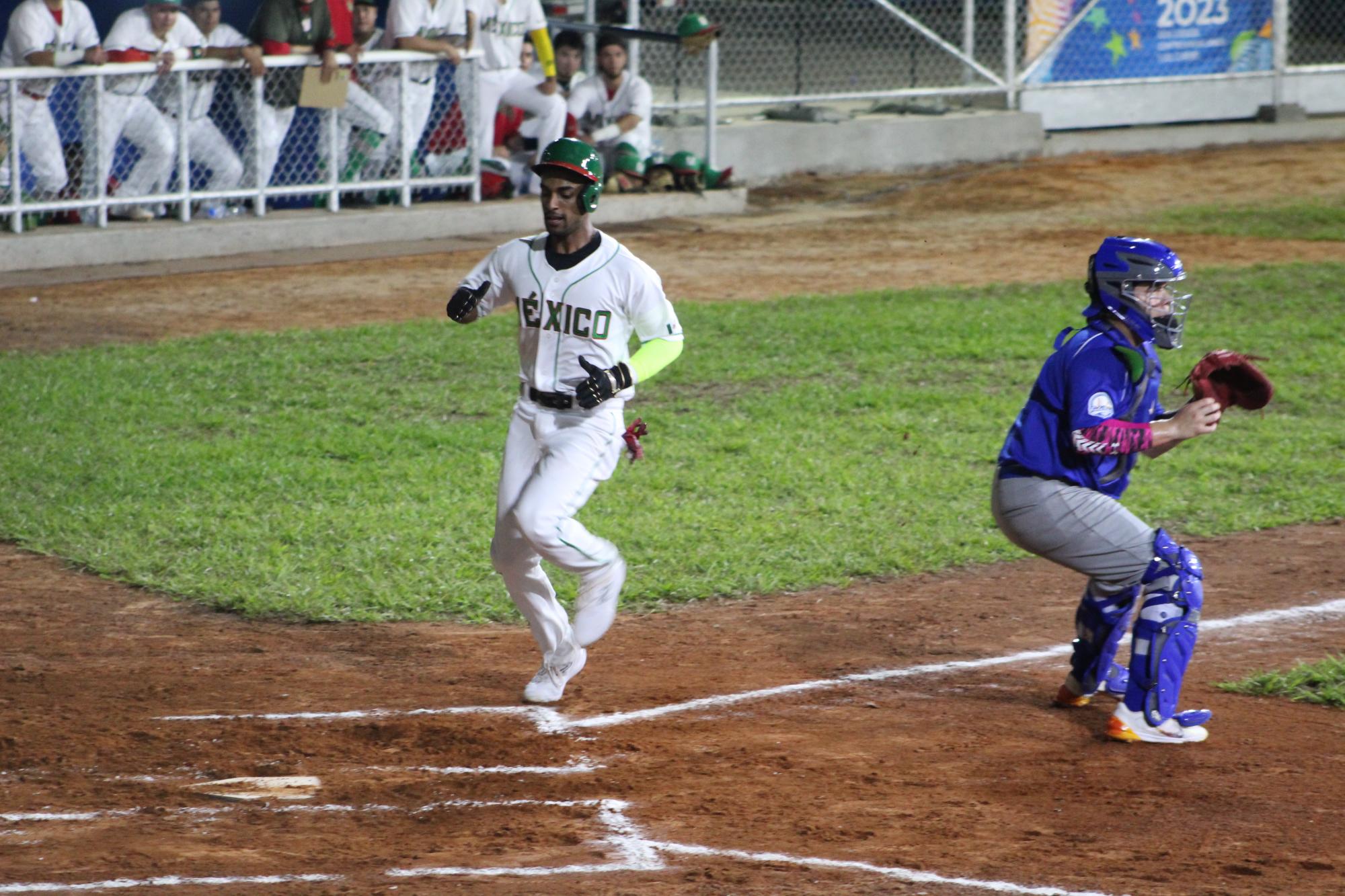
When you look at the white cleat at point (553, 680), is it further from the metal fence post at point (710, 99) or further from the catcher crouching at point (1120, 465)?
the metal fence post at point (710, 99)

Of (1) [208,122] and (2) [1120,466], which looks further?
(1) [208,122]

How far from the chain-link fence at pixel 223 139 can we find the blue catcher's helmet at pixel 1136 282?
409 inches

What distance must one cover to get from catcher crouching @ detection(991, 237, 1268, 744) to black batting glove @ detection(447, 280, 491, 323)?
73.4 inches

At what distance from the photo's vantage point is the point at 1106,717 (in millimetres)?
5535

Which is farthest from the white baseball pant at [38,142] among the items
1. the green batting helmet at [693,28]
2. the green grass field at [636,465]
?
the green batting helmet at [693,28]

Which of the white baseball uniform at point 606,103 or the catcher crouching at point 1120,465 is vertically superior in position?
the white baseball uniform at point 606,103

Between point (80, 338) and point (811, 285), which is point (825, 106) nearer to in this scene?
point (811, 285)

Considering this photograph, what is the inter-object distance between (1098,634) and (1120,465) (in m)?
0.58

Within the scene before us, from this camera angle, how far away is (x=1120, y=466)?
5.42 meters

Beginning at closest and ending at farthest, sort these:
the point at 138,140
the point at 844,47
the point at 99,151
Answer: the point at 99,151, the point at 138,140, the point at 844,47

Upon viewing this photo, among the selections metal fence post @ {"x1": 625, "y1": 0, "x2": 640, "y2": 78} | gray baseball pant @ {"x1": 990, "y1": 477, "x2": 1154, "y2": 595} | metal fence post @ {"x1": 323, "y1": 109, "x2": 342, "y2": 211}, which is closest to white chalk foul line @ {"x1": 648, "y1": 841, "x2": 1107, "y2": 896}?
gray baseball pant @ {"x1": 990, "y1": 477, "x2": 1154, "y2": 595}

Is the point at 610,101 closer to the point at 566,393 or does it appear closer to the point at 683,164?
the point at 683,164

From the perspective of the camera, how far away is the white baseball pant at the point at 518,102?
627 inches

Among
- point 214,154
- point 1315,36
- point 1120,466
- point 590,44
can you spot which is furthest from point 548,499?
point 1315,36
